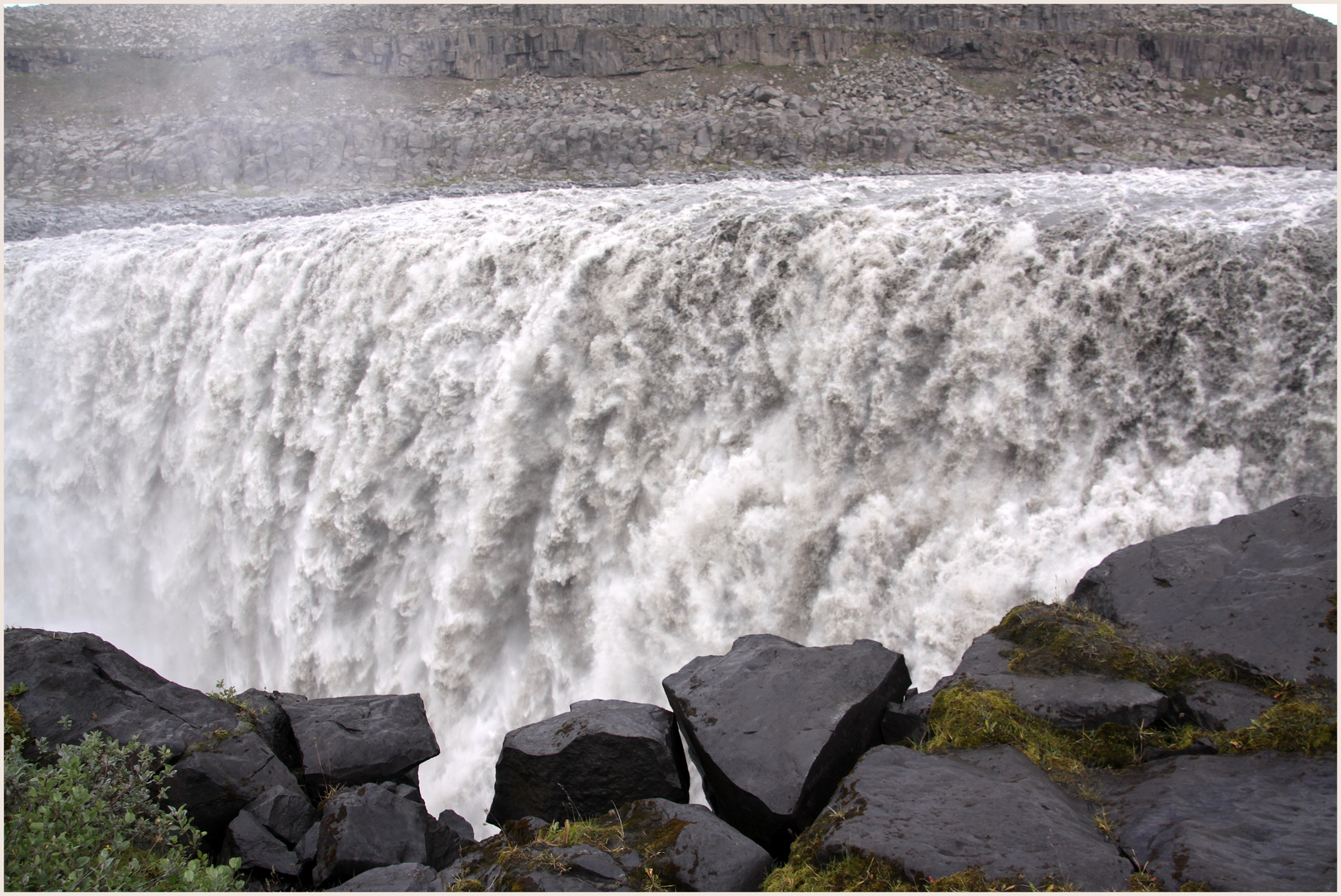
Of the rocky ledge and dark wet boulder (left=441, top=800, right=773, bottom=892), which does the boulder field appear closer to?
dark wet boulder (left=441, top=800, right=773, bottom=892)

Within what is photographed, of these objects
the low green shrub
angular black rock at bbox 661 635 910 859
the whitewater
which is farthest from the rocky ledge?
angular black rock at bbox 661 635 910 859

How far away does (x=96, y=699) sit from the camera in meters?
7.04

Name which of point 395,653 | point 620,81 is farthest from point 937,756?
point 620,81

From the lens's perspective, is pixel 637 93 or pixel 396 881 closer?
pixel 396 881

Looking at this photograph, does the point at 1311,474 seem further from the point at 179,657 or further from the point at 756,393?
the point at 179,657

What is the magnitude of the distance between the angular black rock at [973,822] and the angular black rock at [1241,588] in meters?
1.68

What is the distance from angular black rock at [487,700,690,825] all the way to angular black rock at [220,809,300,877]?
1652 mm

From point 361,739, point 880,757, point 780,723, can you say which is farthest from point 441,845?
point 880,757

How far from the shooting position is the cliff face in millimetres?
31641

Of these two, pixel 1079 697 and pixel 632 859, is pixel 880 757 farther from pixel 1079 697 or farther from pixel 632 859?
pixel 632 859

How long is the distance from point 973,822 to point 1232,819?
4.18ft

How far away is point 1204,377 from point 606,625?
22.2ft

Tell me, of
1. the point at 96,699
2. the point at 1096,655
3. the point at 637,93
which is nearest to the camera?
the point at 1096,655

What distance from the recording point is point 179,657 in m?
14.8
